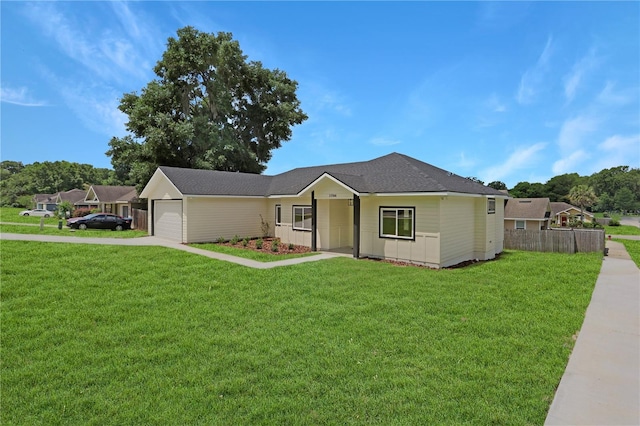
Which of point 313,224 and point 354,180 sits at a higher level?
point 354,180

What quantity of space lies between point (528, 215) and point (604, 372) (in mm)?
32608

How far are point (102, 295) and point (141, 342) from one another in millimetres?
3393

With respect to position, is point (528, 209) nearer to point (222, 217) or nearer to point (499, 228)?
point (499, 228)

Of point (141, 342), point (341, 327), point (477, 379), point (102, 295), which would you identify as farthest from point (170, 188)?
point (477, 379)

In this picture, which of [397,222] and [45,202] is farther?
[45,202]

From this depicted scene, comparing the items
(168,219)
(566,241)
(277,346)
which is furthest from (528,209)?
(277,346)

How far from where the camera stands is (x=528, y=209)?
33812mm

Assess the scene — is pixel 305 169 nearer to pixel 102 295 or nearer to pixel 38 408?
pixel 102 295

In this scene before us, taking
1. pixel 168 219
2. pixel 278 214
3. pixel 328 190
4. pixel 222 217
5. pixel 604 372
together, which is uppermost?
pixel 328 190

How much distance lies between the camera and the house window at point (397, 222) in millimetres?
13328

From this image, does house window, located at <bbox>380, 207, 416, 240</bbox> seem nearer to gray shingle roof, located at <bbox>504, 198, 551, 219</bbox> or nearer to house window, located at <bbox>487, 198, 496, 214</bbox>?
house window, located at <bbox>487, 198, 496, 214</bbox>

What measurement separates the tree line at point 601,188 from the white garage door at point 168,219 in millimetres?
81845

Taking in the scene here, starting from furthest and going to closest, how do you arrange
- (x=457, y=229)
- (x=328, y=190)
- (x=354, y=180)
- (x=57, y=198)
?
(x=57, y=198) → (x=328, y=190) → (x=354, y=180) → (x=457, y=229)

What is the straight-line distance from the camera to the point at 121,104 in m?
30.5
